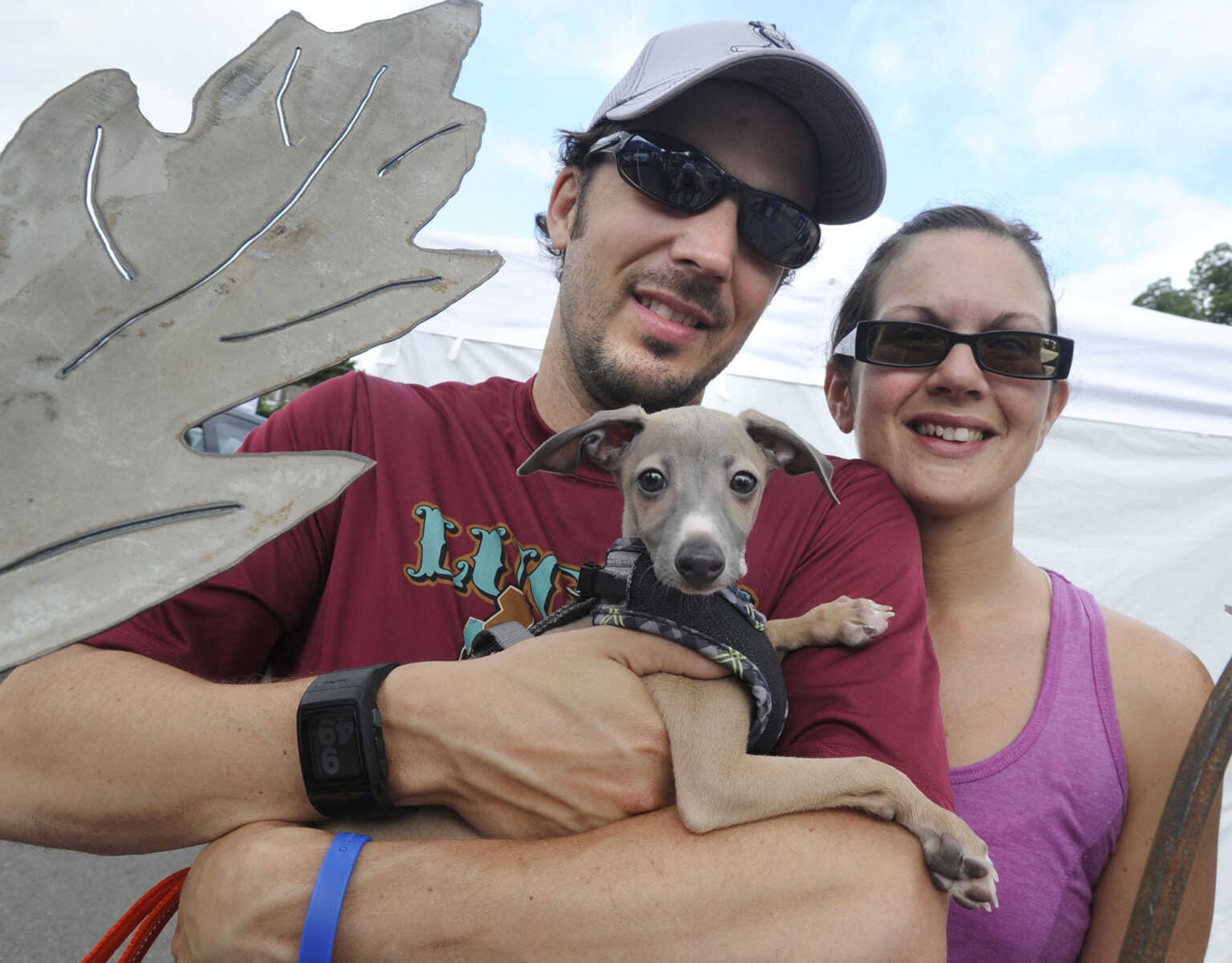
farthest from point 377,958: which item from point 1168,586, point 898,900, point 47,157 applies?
point 1168,586

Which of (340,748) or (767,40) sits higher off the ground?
(767,40)

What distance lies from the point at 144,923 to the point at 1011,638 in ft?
7.13

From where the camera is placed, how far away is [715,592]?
1.91m

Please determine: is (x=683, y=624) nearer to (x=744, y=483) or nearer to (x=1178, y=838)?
(x=744, y=483)

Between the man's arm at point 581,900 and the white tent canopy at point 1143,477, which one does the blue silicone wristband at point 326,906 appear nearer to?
the man's arm at point 581,900

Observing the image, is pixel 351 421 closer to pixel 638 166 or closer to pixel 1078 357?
pixel 638 166

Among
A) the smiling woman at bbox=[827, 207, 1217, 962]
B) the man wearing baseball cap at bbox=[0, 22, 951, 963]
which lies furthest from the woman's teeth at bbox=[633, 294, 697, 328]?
the smiling woman at bbox=[827, 207, 1217, 962]

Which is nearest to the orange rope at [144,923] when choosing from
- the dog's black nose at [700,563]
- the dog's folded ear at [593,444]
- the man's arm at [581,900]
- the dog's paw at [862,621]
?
the man's arm at [581,900]

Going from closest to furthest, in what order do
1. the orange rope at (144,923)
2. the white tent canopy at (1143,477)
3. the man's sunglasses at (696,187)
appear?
1. the orange rope at (144,923)
2. the man's sunglasses at (696,187)
3. the white tent canopy at (1143,477)

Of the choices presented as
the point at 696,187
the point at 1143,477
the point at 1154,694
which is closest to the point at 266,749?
the point at 696,187

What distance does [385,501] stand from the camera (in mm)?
1939

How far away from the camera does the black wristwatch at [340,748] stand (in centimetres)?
147

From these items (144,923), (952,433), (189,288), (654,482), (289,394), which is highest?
(189,288)

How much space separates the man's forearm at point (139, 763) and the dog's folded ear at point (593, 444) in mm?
758
